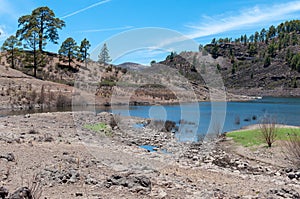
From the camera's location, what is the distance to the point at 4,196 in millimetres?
6191

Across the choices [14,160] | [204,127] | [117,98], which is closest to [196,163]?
[14,160]

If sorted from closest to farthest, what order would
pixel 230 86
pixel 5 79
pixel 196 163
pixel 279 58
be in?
pixel 196 163 → pixel 5 79 → pixel 230 86 → pixel 279 58

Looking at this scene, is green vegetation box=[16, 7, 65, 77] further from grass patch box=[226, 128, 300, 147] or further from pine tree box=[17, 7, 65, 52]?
grass patch box=[226, 128, 300, 147]

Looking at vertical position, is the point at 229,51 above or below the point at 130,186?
above

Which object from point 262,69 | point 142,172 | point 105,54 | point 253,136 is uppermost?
point 262,69

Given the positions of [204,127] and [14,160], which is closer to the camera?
[14,160]

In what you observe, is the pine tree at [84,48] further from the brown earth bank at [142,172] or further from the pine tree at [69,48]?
the brown earth bank at [142,172]

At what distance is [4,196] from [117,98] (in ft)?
146

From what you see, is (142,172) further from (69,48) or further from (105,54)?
(69,48)

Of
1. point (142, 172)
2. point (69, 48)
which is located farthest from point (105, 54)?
point (69, 48)

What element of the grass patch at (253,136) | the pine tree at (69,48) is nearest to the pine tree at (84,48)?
the pine tree at (69,48)

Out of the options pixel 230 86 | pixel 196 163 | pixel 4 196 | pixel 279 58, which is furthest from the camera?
pixel 279 58

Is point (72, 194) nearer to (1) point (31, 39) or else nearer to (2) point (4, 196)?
(2) point (4, 196)

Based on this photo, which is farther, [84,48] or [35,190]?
[84,48]
